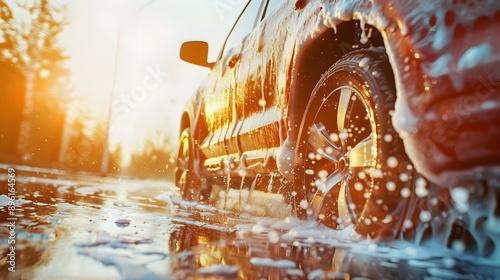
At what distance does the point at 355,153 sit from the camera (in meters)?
2.47

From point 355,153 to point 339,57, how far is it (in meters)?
0.76

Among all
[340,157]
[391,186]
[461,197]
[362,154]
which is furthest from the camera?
[340,157]

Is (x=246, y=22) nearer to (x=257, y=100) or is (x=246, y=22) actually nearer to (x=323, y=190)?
(x=257, y=100)

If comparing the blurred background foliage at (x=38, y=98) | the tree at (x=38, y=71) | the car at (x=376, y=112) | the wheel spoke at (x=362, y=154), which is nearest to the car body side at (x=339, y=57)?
the car at (x=376, y=112)

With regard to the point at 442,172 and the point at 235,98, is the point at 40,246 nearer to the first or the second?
the point at 442,172

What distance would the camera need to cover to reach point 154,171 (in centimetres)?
4303

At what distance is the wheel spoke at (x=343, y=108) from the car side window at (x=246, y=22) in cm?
178

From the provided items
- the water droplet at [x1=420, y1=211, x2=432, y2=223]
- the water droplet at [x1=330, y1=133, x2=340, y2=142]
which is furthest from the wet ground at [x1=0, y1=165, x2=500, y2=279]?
the water droplet at [x1=330, y1=133, x2=340, y2=142]

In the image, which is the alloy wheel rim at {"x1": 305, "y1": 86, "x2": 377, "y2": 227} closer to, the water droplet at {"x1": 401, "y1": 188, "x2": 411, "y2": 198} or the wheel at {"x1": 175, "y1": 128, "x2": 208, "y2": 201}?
the water droplet at {"x1": 401, "y1": 188, "x2": 411, "y2": 198}

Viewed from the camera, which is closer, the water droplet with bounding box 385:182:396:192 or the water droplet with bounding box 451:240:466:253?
the water droplet with bounding box 451:240:466:253

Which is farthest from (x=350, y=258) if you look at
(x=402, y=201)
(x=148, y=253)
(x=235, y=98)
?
(x=235, y=98)

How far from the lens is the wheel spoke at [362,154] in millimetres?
2318

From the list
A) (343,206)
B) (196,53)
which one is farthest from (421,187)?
(196,53)

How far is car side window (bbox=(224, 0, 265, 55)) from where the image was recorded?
4.34 meters
